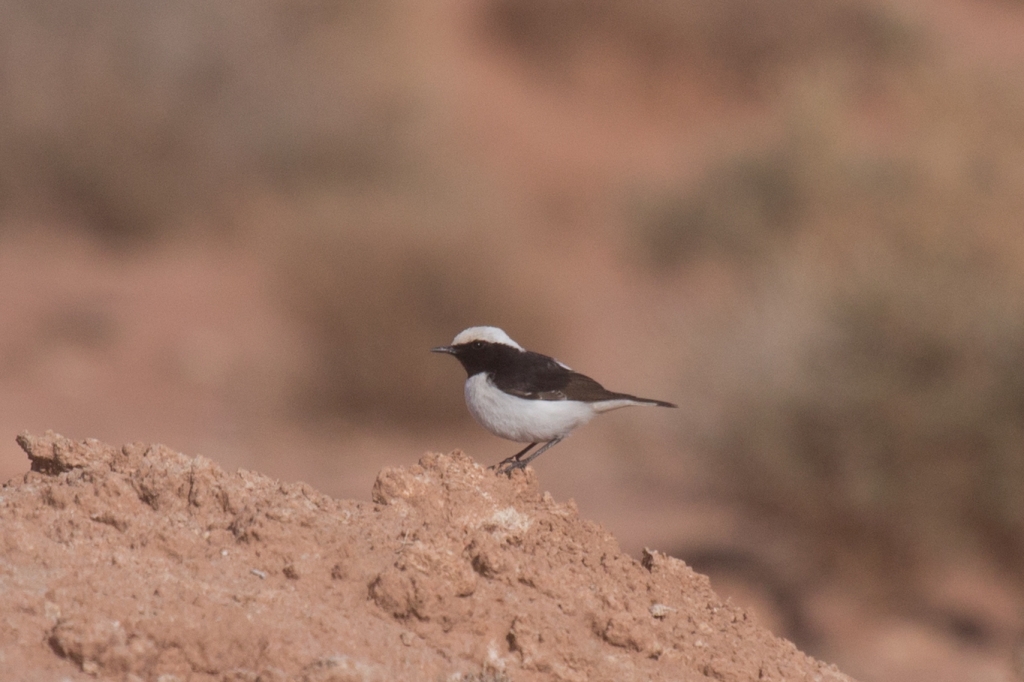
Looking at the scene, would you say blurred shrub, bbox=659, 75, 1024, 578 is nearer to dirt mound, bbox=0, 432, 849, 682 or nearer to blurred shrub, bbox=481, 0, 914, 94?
dirt mound, bbox=0, 432, 849, 682

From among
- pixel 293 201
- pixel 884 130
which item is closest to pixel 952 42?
pixel 884 130

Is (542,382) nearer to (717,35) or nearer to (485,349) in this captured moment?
(485,349)

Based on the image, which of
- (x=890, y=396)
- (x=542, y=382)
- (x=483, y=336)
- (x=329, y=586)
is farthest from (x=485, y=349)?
(x=890, y=396)

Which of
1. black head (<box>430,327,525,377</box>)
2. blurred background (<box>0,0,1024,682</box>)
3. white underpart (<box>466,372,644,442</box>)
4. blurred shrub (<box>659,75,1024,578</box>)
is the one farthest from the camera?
blurred background (<box>0,0,1024,682</box>)

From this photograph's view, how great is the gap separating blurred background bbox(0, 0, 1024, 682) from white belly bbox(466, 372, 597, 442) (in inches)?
120

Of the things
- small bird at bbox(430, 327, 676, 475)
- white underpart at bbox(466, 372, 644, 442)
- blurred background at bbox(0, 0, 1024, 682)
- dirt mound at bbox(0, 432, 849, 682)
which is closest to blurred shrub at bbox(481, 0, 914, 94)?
blurred background at bbox(0, 0, 1024, 682)

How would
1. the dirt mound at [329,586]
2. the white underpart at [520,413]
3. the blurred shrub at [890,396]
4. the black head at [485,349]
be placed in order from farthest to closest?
the blurred shrub at [890,396] → the black head at [485,349] → the white underpart at [520,413] → the dirt mound at [329,586]

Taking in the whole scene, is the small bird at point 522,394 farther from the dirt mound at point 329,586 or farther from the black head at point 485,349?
the dirt mound at point 329,586

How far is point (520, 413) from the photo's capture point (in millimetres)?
5719

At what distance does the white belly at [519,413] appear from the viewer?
573 cm

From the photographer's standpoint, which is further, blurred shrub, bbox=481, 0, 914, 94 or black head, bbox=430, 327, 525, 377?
blurred shrub, bbox=481, 0, 914, 94

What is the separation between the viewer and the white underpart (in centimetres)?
573

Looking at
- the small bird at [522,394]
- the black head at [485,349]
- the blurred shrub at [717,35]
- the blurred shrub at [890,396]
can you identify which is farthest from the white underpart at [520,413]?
the blurred shrub at [717,35]

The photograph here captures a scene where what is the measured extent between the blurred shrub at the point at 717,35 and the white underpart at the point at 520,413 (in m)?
23.3
